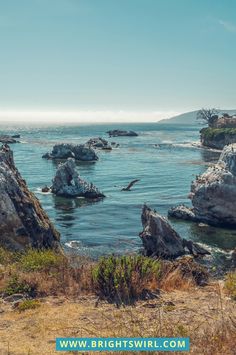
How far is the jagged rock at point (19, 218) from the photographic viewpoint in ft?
82.0

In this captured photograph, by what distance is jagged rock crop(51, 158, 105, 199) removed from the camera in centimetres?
6228

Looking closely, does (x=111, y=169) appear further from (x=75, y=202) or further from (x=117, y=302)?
(x=117, y=302)

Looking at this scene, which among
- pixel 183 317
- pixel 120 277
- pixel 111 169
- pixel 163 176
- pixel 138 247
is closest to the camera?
pixel 183 317

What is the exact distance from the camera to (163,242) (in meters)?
34.8

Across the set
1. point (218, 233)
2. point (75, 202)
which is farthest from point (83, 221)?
point (218, 233)

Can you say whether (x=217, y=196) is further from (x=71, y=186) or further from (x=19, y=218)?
(x=19, y=218)

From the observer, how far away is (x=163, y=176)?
81.5 metres

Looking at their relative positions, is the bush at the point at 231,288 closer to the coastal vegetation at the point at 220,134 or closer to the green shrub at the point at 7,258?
the green shrub at the point at 7,258

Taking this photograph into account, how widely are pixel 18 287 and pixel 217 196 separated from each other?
34.7 meters

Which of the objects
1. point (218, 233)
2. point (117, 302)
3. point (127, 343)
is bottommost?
point (218, 233)

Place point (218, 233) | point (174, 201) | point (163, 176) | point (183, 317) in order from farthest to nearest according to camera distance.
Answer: point (163, 176), point (174, 201), point (218, 233), point (183, 317)

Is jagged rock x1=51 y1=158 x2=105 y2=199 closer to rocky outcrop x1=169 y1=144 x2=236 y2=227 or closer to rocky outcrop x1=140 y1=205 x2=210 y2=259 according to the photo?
rocky outcrop x1=169 y1=144 x2=236 y2=227

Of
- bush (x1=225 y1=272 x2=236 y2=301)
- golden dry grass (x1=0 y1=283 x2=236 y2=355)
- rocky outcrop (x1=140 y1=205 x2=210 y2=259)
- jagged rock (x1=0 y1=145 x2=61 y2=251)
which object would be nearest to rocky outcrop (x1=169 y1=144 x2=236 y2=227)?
rocky outcrop (x1=140 y1=205 x2=210 y2=259)

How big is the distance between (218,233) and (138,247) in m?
10.6
